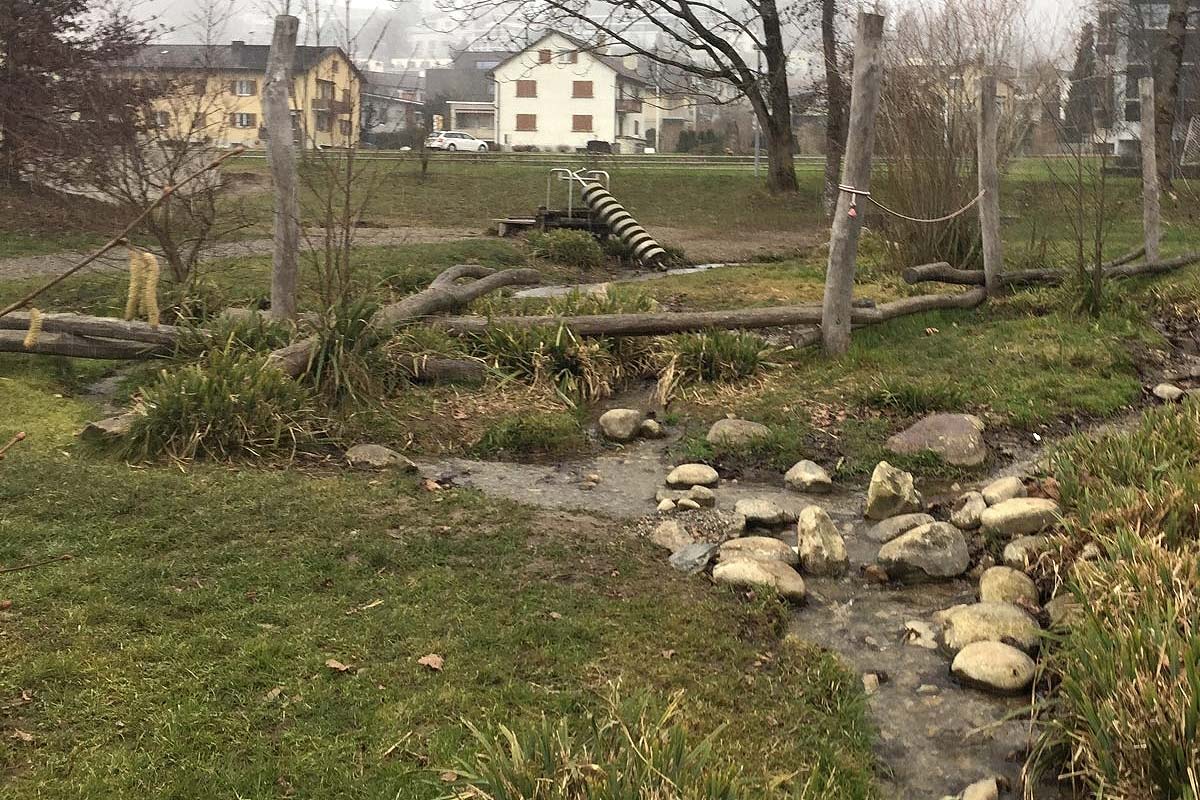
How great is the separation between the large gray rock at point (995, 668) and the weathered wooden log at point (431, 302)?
4599 millimetres

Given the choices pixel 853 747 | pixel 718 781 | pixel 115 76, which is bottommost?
pixel 853 747

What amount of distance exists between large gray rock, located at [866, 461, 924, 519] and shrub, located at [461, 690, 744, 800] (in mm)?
3196

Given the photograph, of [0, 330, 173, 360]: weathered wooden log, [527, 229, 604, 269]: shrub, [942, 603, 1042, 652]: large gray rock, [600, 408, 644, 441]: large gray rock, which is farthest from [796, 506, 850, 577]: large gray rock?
[527, 229, 604, 269]: shrub

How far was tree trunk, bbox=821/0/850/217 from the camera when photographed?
22109 mm

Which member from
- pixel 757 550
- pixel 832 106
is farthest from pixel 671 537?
pixel 832 106

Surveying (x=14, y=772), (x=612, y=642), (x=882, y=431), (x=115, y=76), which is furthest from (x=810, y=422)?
(x=115, y=76)

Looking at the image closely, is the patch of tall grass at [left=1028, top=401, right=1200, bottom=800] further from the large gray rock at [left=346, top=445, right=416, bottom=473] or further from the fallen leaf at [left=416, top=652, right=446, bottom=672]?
the large gray rock at [left=346, top=445, right=416, bottom=473]

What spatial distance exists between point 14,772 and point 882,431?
19.1 feet

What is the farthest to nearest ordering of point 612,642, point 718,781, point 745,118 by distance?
1. point 745,118
2. point 612,642
3. point 718,781

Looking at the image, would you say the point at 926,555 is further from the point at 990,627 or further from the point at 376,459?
the point at 376,459

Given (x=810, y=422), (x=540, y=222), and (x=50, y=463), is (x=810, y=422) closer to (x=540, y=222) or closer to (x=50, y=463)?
(x=50, y=463)

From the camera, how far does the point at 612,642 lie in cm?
427

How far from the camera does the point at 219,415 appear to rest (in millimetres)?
6555

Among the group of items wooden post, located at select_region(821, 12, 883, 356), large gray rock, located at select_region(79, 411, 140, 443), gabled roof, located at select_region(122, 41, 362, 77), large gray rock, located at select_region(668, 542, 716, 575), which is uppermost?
gabled roof, located at select_region(122, 41, 362, 77)
